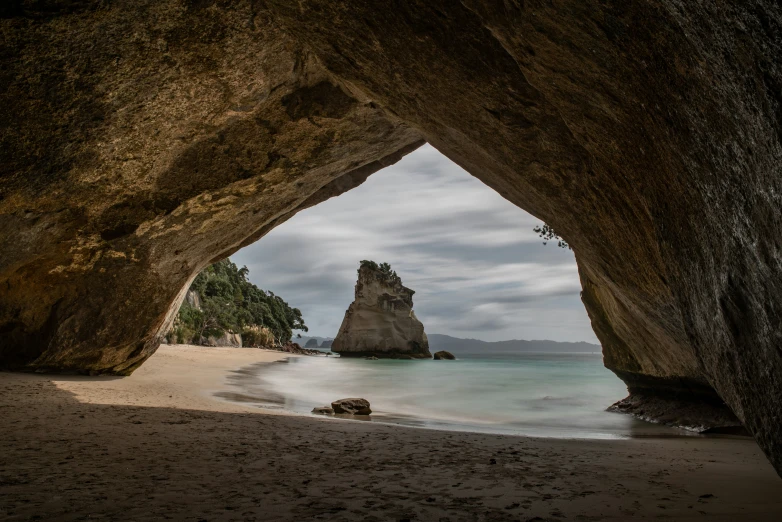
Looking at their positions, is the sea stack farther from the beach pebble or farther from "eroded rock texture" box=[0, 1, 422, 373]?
the beach pebble

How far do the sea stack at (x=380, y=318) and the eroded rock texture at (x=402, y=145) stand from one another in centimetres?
5442

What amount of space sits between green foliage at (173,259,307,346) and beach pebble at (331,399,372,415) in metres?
31.9

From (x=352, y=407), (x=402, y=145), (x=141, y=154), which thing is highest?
(x=402, y=145)

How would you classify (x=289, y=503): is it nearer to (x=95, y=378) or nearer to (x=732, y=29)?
(x=732, y=29)

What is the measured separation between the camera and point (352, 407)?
11.7 metres

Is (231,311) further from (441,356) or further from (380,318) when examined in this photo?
(441,356)

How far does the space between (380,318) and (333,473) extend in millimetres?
64772

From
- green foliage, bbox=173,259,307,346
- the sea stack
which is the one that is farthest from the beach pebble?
the sea stack

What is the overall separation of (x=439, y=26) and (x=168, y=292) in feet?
31.9

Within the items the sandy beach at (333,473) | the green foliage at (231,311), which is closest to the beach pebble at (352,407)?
the sandy beach at (333,473)

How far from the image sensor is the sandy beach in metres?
3.45

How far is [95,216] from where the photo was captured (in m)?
9.87

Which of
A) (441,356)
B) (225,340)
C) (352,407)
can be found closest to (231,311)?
(225,340)

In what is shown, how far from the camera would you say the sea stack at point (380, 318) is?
2687 inches
